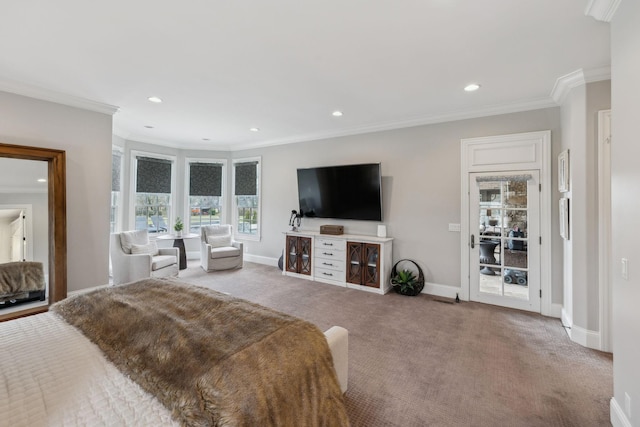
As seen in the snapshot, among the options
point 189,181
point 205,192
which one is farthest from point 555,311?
point 189,181

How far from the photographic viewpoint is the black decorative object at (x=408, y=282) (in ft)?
14.4

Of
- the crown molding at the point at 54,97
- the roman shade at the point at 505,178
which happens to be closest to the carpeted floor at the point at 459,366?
the roman shade at the point at 505,178

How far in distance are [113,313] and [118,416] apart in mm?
959

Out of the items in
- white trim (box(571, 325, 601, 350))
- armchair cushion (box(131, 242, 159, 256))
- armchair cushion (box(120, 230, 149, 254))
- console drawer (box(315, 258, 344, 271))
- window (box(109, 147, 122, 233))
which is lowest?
white trim (box(571, 325, 601, 350))

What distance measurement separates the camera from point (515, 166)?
3867mm

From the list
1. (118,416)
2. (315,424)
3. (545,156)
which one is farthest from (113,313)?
(545,156)

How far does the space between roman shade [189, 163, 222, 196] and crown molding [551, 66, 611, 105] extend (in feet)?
21.0

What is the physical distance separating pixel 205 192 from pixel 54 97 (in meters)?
3.47

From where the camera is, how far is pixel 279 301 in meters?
4.09

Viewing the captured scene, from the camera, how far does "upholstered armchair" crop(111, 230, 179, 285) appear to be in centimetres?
465

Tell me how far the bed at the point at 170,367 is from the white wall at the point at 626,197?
165 centimetres

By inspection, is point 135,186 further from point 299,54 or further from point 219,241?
point 299,54

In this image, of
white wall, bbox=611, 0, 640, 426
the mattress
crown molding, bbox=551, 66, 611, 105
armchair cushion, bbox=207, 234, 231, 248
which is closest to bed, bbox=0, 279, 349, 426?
the mattress

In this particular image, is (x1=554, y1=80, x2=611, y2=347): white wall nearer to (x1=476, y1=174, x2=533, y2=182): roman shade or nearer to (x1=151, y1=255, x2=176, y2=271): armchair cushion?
(x1=476, y1=174, x2=533, y2=182): roman shade
